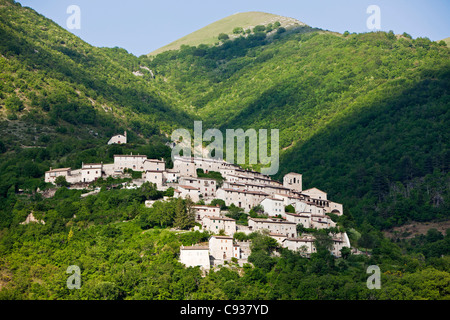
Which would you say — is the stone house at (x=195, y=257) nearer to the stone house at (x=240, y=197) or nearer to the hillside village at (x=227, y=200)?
the hillside village at (x=227, y=200)

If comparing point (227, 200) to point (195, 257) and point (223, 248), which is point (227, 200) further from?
point (195, 257)

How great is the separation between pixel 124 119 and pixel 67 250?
7373cm

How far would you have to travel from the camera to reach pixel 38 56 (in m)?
164

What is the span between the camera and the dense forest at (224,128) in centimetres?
7131
